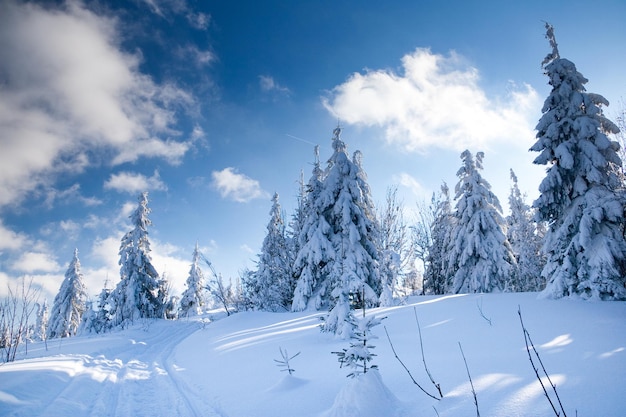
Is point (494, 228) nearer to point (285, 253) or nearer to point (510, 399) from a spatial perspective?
point (285, 253)

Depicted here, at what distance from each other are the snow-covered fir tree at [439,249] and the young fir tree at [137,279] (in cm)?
2430

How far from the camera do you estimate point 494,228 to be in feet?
65.1

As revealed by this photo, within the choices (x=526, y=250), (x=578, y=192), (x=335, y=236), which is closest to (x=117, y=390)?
(x=335, y=236)

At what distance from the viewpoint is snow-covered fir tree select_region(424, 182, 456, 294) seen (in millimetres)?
23756

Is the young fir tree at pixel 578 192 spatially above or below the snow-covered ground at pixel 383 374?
above

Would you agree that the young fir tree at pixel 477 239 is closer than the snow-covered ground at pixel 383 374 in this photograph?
No

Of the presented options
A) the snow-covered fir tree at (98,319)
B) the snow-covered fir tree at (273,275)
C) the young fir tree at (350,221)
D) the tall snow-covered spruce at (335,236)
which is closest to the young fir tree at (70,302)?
the snow-covered fir tree at (98,319)

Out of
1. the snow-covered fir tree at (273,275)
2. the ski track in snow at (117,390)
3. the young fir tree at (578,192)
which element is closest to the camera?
the ski track in snow at (117,390)

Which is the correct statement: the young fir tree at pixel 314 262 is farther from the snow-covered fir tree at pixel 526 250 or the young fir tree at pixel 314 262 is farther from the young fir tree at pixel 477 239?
the snow-covered fir tree at pixel 526 250

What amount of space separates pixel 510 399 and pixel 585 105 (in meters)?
12.2

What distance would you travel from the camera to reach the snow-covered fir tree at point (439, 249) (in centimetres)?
2376

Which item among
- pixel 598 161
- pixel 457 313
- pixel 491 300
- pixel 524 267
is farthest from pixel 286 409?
pixel 524 267

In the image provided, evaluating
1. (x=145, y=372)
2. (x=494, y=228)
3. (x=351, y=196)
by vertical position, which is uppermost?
(x=351, y=196)

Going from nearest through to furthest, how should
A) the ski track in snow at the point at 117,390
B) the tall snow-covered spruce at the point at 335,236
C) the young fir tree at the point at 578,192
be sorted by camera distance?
1. the ski track in snow at the point at 117,390
2. the young fir tree at the point at 578,192
3. the tall snow-covered spruce at the point at 335,236
